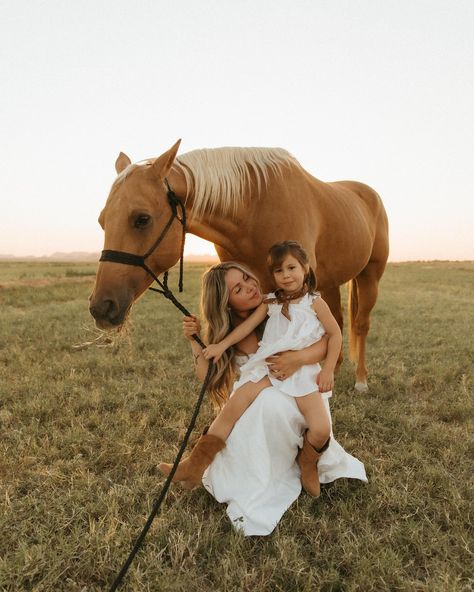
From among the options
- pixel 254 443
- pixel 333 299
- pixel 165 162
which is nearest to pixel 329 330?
pixel 254 443

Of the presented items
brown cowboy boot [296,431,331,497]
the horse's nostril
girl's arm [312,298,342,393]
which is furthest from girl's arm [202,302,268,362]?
brown cowboy boot [296,431,331,497]

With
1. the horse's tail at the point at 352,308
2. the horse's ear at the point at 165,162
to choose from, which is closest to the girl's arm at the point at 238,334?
the horse's ear at the point at 165,162

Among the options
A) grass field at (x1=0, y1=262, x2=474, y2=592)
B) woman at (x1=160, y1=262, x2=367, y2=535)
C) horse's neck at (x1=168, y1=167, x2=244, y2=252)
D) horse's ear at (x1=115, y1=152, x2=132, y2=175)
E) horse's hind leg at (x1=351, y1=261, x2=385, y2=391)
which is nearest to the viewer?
grass field at (x1=0, y1=262, x2=474, y2=592)

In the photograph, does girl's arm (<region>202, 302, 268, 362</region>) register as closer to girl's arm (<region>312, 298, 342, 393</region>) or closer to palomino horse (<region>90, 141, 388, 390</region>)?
girl's arm (<region>312, 298, 342, 393</region>)

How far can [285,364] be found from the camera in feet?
8.05

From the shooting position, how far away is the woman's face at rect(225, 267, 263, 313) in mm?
2604

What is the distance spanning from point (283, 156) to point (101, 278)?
179 cm

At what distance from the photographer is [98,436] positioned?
331 cm

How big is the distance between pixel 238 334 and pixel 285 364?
1.12ft

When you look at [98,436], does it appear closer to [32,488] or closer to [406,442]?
[32,488]

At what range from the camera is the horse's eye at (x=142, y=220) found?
2492mm

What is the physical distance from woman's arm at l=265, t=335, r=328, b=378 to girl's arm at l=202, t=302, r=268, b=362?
23 centimetres

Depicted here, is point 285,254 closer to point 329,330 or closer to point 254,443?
point 329,330

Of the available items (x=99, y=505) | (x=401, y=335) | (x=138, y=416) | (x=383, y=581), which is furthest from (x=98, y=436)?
(x=401, y=335)
